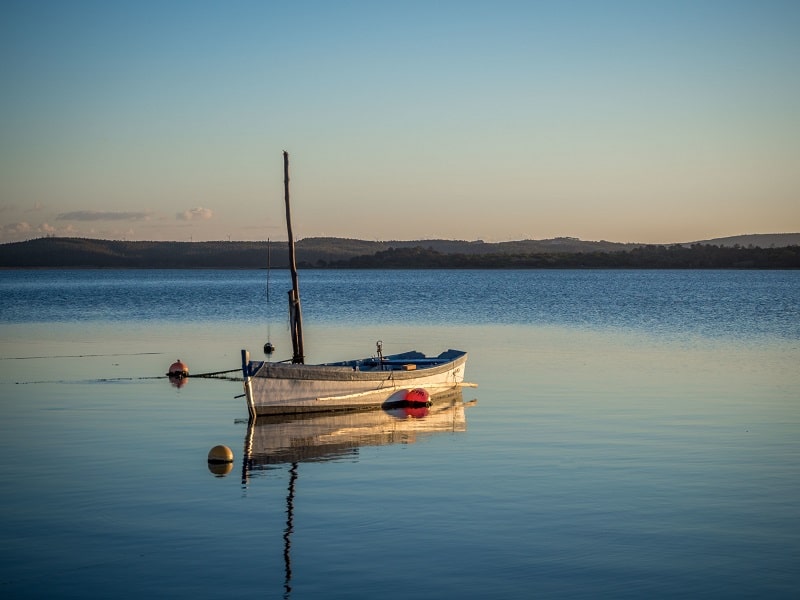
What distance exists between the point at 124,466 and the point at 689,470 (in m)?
10.2

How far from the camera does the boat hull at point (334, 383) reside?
2347cm

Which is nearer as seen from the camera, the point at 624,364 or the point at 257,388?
the point at 257,388

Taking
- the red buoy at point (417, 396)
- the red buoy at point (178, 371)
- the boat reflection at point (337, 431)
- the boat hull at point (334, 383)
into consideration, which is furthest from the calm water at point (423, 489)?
the red buoy at point (417, 396)

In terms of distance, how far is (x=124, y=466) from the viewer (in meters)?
17.9

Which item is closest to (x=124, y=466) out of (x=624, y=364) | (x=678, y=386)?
(x=678, y=386)

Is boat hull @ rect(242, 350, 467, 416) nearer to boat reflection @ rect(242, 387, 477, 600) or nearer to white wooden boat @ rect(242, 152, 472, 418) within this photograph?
white wooden boat @ rect(242, 152, 472, 418)

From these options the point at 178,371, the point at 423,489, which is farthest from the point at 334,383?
the point at 423,489

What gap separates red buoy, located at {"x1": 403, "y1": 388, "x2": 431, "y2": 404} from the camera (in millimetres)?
26734

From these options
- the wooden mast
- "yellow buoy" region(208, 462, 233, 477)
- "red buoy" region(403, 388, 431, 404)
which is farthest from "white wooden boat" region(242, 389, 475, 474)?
the wooden mast

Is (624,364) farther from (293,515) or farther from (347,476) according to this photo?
(293,515)

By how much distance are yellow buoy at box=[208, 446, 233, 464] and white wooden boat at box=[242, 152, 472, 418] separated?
5.01 m

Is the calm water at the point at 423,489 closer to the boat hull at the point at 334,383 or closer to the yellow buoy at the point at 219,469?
the yellow buoy at the point at 219,469

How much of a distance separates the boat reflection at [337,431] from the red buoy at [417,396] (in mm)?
164

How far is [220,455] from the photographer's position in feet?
59.2
